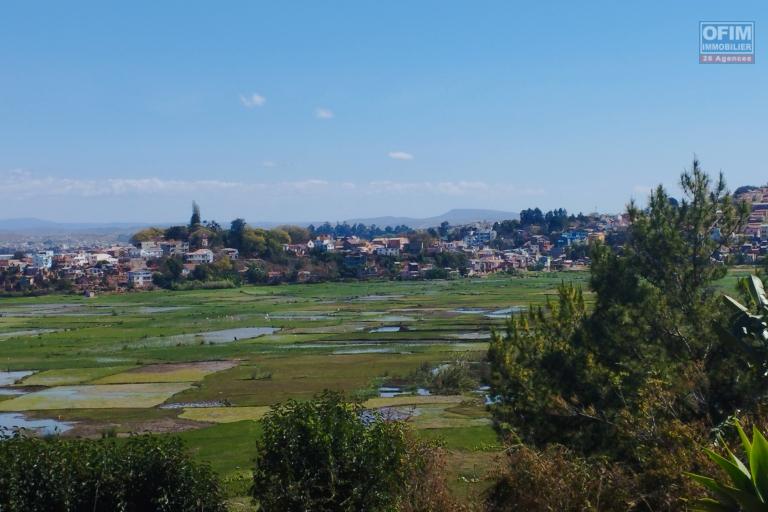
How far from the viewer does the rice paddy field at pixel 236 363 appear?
75.9 feet

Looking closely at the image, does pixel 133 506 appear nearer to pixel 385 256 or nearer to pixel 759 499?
pixel 759 499

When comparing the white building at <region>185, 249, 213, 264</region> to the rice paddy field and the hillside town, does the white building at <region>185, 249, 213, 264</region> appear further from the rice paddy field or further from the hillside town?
the rice paddy field

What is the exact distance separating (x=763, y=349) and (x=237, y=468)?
13.5 meters

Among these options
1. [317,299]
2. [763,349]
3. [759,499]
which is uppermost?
[763,349]

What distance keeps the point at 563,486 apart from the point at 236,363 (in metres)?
29.8

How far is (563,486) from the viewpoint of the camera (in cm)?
848

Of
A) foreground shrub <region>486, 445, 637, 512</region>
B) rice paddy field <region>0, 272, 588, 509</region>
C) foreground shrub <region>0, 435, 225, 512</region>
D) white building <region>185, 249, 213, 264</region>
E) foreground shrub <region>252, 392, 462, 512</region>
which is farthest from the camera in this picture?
white building <region>185, 249, 213, 264</region>

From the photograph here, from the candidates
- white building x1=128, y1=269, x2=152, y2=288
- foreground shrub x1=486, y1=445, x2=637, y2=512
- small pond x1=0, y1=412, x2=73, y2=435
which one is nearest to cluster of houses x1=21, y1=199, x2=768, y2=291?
white building x1=128, y1=269, x2=152, y2=288

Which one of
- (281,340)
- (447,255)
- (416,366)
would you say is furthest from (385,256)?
(416,366)

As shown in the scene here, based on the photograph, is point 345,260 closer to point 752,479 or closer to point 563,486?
point 563,486

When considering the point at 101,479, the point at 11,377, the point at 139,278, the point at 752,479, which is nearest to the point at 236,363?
the point at 11,377

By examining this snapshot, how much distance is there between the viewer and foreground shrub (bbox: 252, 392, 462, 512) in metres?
9.51

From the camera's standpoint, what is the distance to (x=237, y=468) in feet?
61.0

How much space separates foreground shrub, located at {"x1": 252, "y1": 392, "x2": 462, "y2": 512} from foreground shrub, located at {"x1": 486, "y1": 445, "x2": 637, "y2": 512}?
3.34 ft
